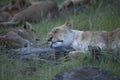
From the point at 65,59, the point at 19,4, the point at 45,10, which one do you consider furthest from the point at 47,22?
the point at 65,59

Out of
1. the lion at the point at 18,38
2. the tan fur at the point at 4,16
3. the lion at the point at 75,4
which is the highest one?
the lion at the point at 75,4

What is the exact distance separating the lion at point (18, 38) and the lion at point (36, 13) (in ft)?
9.15

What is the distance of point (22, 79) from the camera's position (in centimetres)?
617

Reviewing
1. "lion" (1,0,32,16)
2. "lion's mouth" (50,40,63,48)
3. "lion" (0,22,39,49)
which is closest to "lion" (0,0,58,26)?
"lion" (1,0,32,16)

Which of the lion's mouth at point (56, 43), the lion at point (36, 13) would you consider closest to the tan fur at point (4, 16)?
the lion at point (36, 13)

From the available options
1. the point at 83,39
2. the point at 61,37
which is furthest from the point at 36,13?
the point at 83,39

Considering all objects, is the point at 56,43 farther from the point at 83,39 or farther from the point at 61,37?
the point at 83,39

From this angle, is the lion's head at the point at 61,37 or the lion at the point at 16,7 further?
the lion at the point at 16,7

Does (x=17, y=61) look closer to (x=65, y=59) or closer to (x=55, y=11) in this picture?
(x=65, y=59)

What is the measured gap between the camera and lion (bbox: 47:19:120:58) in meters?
7.48

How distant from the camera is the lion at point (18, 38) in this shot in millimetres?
8430

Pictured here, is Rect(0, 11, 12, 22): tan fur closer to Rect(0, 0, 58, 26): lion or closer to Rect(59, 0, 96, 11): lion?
Rect(0, 0, 58, 26): lion

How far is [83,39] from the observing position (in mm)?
7859

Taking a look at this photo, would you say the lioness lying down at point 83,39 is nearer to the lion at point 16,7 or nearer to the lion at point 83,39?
the lion at point 83,39
